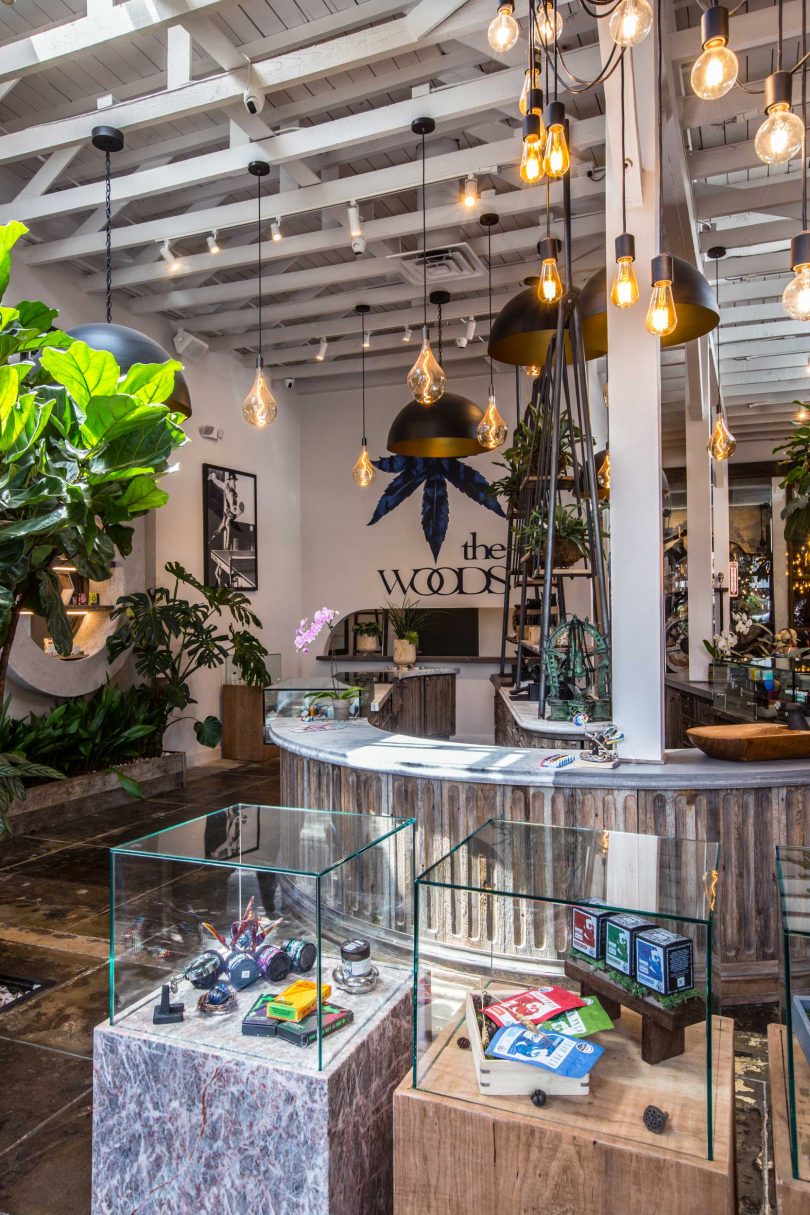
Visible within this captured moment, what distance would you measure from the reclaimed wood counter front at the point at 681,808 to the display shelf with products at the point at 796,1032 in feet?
4.69

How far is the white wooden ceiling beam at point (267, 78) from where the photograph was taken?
12.9ft

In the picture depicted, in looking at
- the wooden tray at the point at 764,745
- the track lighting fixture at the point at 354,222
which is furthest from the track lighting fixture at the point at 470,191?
the wooden tray at the point at 764,745

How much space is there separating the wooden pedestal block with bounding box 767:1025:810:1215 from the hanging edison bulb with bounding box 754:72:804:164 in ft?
5.79

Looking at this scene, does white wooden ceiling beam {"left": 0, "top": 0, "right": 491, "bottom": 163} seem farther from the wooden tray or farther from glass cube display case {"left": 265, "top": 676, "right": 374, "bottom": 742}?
the wooden tray

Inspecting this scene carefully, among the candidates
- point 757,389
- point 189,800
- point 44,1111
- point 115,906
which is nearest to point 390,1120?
point 115,906

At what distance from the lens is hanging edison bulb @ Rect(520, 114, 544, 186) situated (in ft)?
7.04

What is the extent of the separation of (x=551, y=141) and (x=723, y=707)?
4269 millimetres

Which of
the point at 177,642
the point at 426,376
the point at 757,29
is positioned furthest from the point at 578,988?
the point at 177,642

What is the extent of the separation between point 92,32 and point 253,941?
4.20 m

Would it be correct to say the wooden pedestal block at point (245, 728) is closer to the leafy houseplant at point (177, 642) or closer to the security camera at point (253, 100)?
the leafy houseplant at point (177, 642)

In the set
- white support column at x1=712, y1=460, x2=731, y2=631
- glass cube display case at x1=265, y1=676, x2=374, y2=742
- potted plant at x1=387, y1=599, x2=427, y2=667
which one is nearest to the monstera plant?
glass cube display case at x1=265, y1=676, x2=374, y2=742

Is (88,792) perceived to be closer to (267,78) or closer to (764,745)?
(267,78)

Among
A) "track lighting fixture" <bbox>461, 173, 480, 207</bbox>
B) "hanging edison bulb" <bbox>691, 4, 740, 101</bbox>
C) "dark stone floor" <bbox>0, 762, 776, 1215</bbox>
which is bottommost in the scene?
"dark stone floor" <bbox>0, 762, 776, 1215</bbox>

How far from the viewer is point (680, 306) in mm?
3312
